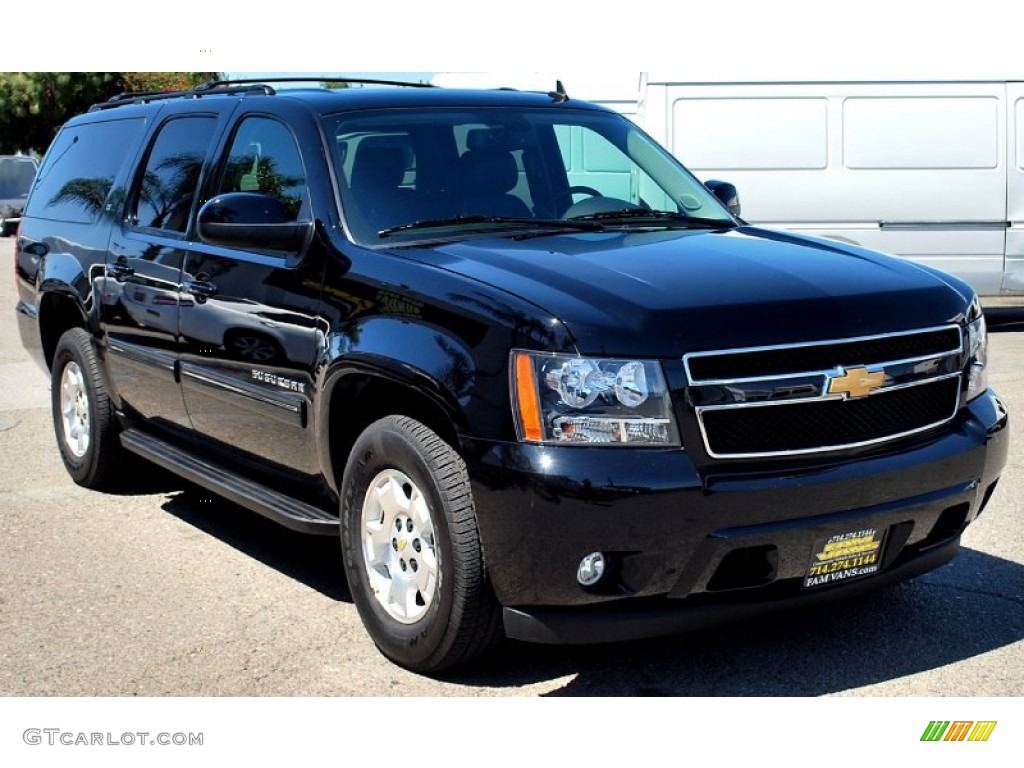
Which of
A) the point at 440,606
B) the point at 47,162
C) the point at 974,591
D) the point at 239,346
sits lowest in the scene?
the point at 974,591

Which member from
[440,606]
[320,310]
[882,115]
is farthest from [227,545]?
[882,115]

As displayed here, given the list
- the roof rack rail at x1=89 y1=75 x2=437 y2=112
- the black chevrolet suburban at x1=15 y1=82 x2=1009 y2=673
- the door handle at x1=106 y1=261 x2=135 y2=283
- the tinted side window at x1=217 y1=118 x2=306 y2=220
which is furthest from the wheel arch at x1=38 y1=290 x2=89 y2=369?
the tinted side window at x1=217 y1=118 x2=306 y2=220

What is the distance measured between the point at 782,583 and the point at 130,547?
3.21 metres

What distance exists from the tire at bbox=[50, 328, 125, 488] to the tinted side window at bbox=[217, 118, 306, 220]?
160cm

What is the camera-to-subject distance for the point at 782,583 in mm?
4121

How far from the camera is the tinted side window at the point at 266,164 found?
5.23 meters

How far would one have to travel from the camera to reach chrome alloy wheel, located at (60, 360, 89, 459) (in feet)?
23.2

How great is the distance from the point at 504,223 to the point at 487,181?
28 centimetres

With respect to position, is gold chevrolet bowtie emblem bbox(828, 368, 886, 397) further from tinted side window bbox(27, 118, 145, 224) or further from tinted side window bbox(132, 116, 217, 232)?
tinted side window bbox(27, 118, 145, 224)

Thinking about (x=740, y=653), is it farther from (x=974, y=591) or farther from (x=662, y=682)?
(x=974, y=591)

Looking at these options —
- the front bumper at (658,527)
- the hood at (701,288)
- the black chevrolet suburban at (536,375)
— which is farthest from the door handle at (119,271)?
the front bumper at (658,527)

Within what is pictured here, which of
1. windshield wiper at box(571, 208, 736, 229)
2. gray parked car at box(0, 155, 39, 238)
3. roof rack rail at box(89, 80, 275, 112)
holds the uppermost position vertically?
roof rack rail at box(89, 80, 275, 112)

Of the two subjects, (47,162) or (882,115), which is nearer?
(47,162)

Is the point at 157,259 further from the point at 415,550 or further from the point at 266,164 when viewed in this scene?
the point at 415,550
